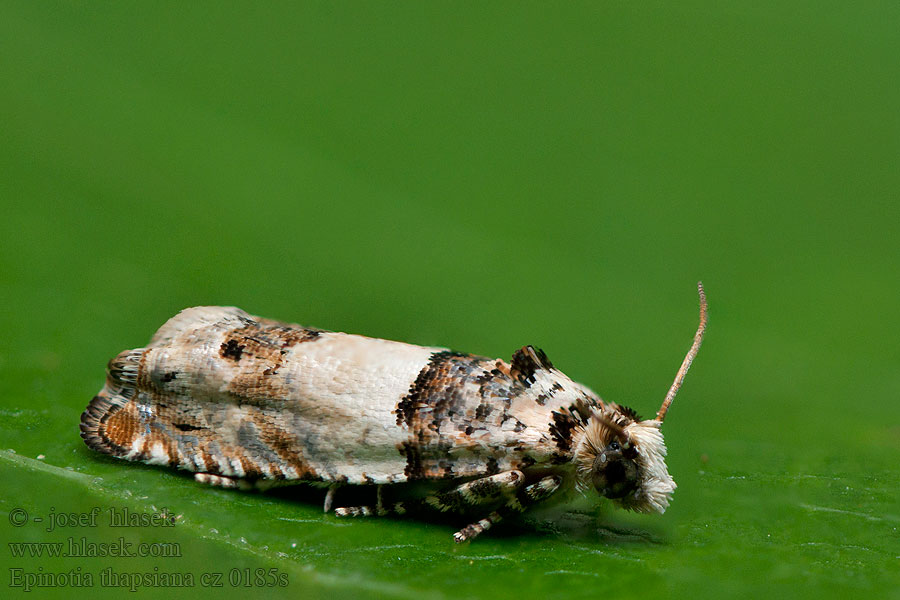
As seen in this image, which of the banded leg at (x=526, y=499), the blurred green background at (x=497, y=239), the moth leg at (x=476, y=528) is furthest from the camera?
the banded leg at (x=526, y=499)

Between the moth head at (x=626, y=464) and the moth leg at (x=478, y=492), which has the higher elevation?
the moth head at (x=626, y=464)

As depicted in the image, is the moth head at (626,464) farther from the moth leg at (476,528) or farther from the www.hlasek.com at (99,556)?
the www.hlasek.com at (99,556)

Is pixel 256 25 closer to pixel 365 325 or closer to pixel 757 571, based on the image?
pixel 365 325

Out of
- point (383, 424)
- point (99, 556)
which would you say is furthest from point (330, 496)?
point (99, 556)

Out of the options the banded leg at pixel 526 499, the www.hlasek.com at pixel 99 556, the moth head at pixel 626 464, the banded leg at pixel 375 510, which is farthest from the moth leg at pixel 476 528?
the www.hlasek.com at pixel 99 556

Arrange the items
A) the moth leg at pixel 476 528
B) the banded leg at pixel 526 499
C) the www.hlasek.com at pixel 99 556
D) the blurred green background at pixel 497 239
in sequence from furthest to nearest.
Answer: the banded leg at pixel 526 499, the moth leg at pixel 476 528, the blurred green background at pixel 497 239, the www.hlasek.com at pixel 99 556

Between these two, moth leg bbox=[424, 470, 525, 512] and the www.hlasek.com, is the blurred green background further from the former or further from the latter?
moth leg bbox=[424, 470, 525, 512]

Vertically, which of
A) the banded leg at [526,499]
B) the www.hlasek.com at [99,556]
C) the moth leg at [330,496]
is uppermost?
the banded leg at [526,499]
